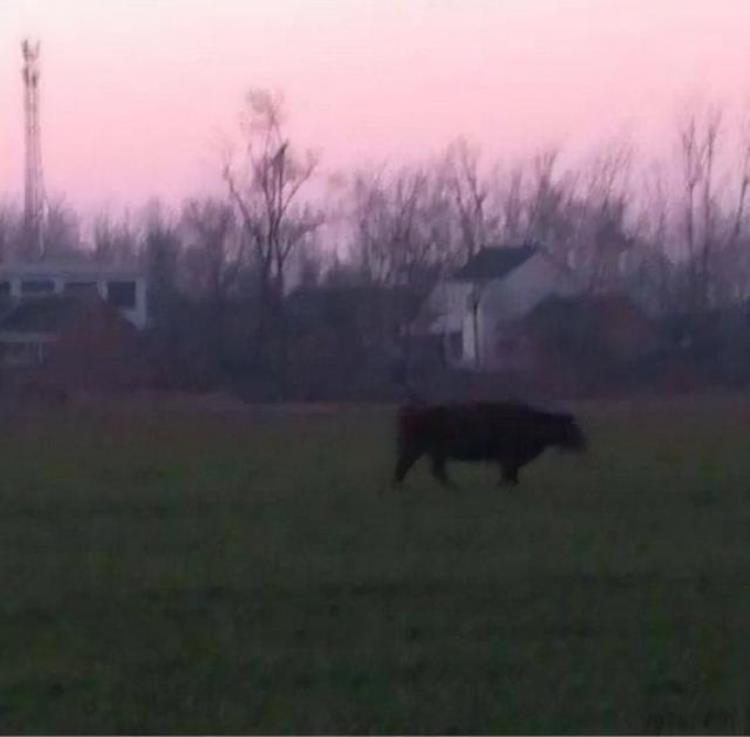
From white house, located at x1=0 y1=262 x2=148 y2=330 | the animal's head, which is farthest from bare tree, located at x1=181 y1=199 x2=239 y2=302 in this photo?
the animal's head

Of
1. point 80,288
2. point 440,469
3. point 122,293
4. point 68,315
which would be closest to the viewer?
point 440,469

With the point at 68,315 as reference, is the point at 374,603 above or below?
below

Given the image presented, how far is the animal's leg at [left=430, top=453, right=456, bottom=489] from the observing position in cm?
2545

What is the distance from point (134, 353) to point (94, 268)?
83.9 ft

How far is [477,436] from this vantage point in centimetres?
2580

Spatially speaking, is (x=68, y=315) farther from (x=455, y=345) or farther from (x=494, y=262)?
(x=494, y=262)

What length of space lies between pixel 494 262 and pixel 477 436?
58.1 meters

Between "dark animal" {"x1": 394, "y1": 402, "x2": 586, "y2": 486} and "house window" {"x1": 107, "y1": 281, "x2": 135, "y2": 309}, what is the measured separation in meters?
64.9

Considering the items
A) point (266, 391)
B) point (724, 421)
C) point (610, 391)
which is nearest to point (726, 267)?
point (610, 391)

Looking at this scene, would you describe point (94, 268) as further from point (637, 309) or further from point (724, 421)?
point (724, 421)

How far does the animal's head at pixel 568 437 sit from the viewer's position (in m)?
26.5

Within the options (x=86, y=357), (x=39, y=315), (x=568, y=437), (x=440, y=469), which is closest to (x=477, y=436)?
(x=440, y=469)

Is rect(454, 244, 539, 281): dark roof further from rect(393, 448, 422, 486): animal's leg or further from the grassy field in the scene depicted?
rect(393, 448, 422, 486): animal's leg

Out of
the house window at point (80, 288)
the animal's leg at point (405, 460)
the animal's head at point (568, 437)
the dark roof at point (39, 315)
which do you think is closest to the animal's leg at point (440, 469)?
the animal's leg at point (405, 460)
